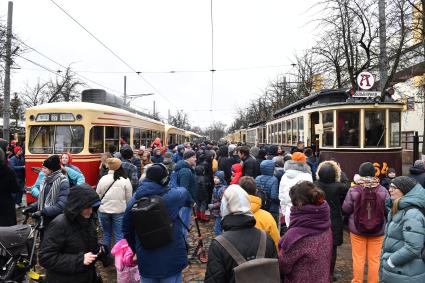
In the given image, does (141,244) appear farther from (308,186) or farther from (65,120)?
(65,120)

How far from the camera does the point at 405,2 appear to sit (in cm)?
1256

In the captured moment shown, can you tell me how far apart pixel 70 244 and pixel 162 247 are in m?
0.82

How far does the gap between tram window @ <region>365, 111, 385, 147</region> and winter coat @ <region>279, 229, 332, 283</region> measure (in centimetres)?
817

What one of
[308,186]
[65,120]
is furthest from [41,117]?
[308,186]

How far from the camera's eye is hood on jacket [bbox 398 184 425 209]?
3672mm

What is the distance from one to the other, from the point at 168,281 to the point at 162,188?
35.1 inches

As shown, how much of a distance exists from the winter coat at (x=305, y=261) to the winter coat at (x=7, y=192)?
4.09 m

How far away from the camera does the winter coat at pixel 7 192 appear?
5.33 meters

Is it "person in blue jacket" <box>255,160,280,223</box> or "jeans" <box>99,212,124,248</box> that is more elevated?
"person in blue jacket" <box>255,160,280,223</box>

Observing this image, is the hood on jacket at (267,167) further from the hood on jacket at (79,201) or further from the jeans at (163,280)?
the hood on jacket at (79,201)

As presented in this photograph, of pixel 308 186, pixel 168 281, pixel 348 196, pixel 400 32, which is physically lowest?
pixel 168 281

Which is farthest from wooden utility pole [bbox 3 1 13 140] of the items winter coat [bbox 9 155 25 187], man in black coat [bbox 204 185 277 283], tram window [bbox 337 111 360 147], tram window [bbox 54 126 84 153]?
man in black coat [bbox 204 185 277 283]

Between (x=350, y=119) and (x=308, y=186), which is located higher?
(x=350, y=119)

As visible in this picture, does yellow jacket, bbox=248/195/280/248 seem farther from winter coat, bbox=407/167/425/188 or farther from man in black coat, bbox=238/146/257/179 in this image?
man in black coat, bbox=238/146/257/179
